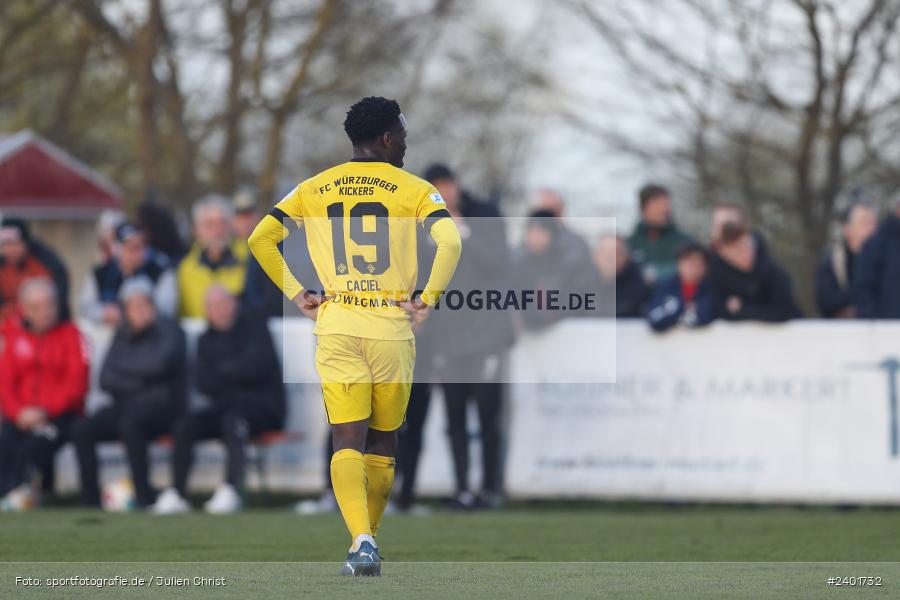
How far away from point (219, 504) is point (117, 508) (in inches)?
35.7

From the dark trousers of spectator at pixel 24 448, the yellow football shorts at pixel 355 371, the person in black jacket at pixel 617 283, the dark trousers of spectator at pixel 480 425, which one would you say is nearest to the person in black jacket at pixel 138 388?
the dark trousers of spectator at pixel 24 448

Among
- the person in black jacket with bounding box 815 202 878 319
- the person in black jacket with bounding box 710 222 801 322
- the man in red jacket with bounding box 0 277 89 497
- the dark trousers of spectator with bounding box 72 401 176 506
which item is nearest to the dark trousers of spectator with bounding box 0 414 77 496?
the man in red jacket with bounding box 0 277 89 497

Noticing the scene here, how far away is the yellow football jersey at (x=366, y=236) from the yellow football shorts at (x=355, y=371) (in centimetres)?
5

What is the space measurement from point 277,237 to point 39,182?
11.0 metres

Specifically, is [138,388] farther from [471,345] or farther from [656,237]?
[656,237]

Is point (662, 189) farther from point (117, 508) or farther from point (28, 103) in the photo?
point (28, 103)

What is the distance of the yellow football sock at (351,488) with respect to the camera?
25.1 ft

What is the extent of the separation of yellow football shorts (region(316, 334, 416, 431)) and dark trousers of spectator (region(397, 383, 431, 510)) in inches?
174

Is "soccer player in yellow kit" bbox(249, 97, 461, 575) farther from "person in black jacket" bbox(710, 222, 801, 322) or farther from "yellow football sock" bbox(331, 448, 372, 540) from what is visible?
"person in black jacket" bbox(710, 222, 801, 322)

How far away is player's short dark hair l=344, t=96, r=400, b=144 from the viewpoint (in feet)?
25.8

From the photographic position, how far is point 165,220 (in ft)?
49.7

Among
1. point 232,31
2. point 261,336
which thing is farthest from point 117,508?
point 232,31

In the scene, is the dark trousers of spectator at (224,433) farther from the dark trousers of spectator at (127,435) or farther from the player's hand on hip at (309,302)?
the player's hand on hip at (309,302)

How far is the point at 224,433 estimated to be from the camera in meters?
13.0
